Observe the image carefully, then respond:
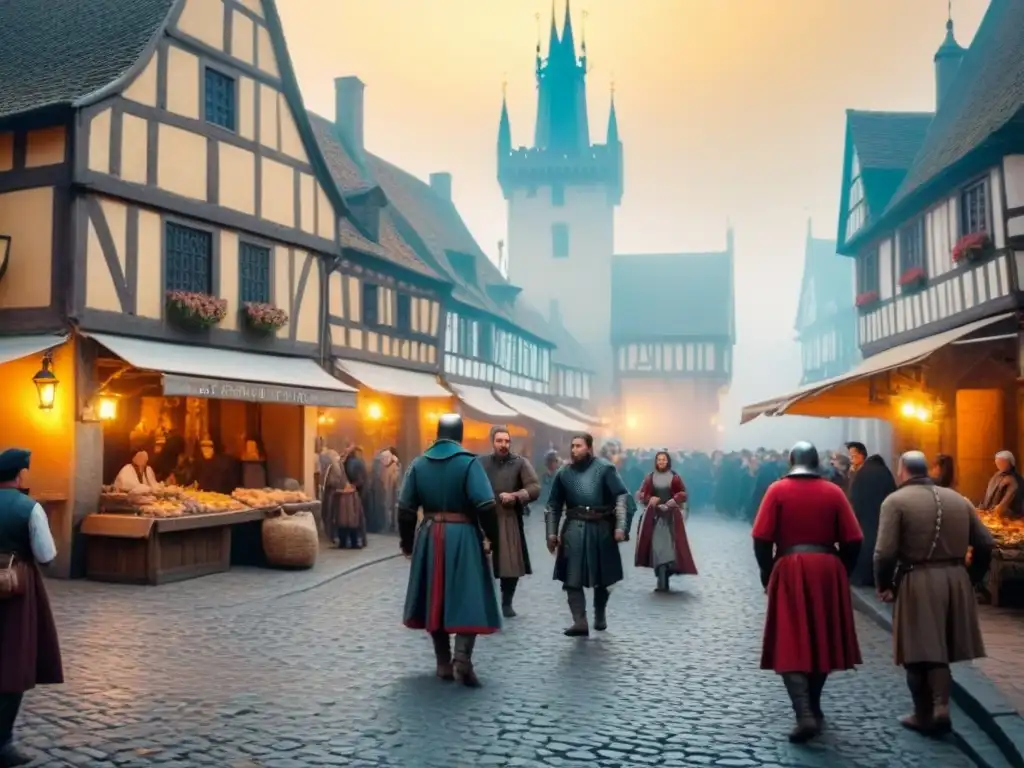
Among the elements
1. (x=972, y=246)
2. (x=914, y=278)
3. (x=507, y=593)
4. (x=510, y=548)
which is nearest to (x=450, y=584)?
(x=510, y=548)

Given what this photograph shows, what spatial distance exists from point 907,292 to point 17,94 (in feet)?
49.4

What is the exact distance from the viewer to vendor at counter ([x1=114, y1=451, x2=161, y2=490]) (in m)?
13.5

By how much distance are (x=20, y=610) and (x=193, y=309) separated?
9.77 meters

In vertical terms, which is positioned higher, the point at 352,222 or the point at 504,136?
the point at 504,136

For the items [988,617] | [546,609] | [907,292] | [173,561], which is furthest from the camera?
[907,292]

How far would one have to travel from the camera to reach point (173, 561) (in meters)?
13.1

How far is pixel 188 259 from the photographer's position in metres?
15.6

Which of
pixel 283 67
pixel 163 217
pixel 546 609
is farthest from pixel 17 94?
pixel 546 609

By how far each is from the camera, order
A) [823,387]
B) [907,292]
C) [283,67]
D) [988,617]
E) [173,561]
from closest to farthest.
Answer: [988,617], [173,561], [823,387], [283,67], [907,292]

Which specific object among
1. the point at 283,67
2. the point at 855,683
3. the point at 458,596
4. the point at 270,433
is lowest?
the point at 855,683

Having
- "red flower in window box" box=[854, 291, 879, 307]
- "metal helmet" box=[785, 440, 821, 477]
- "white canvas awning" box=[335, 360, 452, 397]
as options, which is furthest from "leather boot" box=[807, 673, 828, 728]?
"red flower in window box" box=[854, 291, 879, 307]

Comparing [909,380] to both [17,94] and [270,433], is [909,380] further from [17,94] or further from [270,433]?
[17,94]

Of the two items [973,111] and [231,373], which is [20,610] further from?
[973,111]

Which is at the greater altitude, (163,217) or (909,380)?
(163,217)
